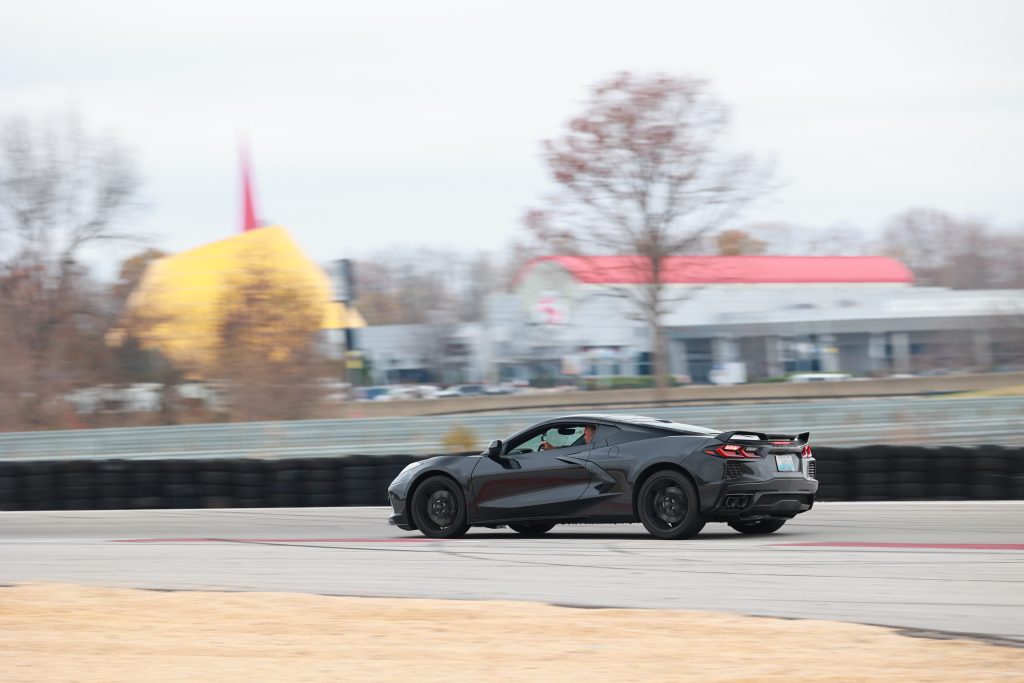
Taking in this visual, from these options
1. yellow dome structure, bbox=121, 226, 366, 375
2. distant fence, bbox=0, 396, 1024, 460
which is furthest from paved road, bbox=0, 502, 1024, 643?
yellow dome structure, bbox=121, 226, 366, 375

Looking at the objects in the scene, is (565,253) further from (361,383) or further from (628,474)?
(361,383)

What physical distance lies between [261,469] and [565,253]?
43.1 ft

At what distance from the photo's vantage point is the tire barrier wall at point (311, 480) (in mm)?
13953

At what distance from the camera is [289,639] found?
6781mm

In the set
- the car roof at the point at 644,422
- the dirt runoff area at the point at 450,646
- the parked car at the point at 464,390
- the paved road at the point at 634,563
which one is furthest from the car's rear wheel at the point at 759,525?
the parked car at the point at 464,390

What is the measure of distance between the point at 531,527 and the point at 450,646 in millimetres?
5485

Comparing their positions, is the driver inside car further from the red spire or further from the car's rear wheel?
the red spire

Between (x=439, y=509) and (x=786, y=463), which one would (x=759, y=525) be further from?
(x=439, y=509)

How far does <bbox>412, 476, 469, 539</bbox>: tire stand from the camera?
37.5 ft

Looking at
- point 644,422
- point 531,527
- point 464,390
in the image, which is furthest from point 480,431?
point 464,390

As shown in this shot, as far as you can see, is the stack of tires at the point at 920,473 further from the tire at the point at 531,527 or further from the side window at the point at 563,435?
the side window at the point at 563,435

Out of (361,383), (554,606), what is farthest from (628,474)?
(361,383)

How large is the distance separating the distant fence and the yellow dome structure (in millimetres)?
11362

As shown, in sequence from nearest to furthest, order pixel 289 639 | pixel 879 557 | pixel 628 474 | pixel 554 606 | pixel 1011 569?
1. pixel 289 639
2. pixel 554 606
3. pixel 1011 569
4. pixel 879 557
5. pixel 628 474
